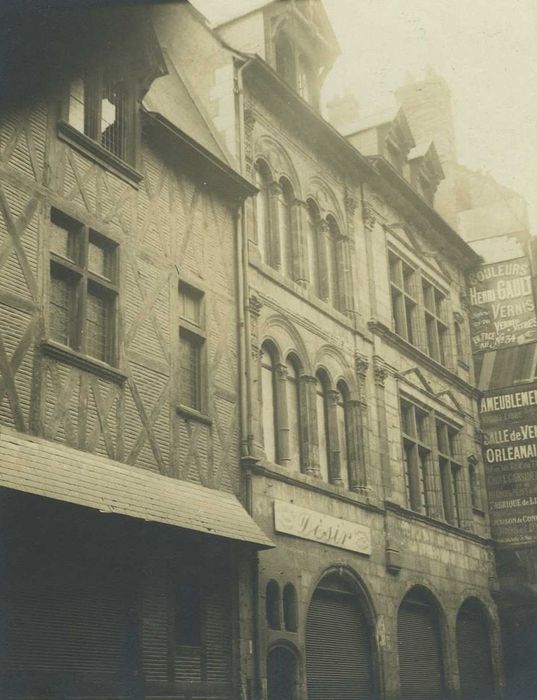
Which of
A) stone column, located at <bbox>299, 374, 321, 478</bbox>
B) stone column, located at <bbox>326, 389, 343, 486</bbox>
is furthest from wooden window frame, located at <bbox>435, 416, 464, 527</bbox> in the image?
stone column, located at <bbox>299, 374, 321, 478</bbox>

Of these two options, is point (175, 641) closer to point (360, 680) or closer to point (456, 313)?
point (360, 680)

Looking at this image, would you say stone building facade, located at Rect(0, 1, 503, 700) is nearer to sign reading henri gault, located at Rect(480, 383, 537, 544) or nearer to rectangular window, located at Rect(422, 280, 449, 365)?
rectangular window, located at Rect(422, 280, 449, 365)

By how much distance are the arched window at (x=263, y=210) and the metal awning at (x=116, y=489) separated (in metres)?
4.87

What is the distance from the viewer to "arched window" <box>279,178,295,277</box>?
18.4 meters

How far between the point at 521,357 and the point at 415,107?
13.4 m

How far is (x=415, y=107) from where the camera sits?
35562mm

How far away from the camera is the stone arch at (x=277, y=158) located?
1814 centimetres

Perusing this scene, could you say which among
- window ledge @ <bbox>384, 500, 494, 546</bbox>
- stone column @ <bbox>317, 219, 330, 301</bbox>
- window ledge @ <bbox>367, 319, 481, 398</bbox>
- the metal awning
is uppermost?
stone column @ <bbox>317, 219, 330, 301</bbox>

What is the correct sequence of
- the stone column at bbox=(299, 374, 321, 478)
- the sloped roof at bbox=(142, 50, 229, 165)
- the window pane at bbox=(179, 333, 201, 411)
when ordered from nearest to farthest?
the window pane at bbox=(179, 333, 201, 411) < the sloped roof at bbox=(142, 50, 229, 165) < the stone column at bbox=(299, 374, 321, 478)

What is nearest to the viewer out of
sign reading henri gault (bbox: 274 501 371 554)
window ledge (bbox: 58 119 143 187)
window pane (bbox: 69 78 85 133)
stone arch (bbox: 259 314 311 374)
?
window ledge (bbox: 58 119 143 187)

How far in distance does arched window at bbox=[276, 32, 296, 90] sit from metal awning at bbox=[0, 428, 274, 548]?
29.9 ft

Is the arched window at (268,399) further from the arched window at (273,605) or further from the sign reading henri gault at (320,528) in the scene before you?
the arched window at (273,605)

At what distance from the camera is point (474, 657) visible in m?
22.3

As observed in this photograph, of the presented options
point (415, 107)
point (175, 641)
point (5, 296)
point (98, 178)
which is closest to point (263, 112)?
point (98, 178)
